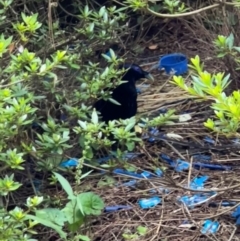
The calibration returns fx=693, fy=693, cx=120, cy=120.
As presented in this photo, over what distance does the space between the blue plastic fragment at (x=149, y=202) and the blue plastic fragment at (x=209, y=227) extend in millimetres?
263

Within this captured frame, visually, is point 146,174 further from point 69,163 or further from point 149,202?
point 69,163

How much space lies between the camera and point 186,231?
292cm

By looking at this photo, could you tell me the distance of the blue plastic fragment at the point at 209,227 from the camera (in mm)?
2889

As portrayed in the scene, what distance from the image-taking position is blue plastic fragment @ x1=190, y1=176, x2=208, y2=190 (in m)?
3.23

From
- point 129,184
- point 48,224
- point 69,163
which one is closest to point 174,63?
point 129,184

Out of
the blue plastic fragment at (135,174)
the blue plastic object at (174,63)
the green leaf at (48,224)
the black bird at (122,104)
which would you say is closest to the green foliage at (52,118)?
the green leaf at (48,224)

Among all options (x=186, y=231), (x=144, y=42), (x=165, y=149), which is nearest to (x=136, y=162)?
(x=165, y=149)

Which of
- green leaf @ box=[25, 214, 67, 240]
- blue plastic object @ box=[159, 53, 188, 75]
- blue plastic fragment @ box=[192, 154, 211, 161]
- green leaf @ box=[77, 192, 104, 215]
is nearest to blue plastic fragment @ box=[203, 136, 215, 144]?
blue plastic fragment @ box=[192, 154, 211, 161]

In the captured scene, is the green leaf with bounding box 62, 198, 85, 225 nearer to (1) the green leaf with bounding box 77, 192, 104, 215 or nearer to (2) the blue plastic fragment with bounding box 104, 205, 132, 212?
(1) the green leaf with bounding box 77, 192, 104, 215

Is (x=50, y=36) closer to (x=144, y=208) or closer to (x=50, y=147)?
(x=50, y=147)

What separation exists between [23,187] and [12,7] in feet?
3.14

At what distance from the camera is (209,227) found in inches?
115

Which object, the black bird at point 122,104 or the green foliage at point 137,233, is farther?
the black bird at point 122,104

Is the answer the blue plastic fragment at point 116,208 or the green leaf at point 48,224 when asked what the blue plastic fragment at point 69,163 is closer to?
the blue plastic fragment at point 116,208
